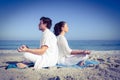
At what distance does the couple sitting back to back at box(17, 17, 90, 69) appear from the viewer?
3.20m

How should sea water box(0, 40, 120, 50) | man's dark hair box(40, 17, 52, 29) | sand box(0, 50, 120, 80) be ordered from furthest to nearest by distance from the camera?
sea water box(0, 40, 120, 50) → man's dark hair box(40, 17, 52, 29) → sand box(0, 50, 120, 80)

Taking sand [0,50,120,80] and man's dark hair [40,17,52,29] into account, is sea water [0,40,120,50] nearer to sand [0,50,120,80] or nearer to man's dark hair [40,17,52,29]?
man's dark hair [40,17,52,29]

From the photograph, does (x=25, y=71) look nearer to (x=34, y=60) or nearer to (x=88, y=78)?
(x=34, y=60)

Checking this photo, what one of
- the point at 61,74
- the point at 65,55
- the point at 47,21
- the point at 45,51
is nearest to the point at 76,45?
the point at 65,55

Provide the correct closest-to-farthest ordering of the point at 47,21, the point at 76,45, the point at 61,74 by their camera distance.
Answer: the point at 61,74 < the point at 47,21 < the point at 76,45

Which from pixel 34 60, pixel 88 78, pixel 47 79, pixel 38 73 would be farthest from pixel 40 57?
pixel 88 78

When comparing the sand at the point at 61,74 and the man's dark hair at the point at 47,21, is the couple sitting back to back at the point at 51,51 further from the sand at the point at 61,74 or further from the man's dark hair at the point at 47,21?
the sand at the point at 61,74

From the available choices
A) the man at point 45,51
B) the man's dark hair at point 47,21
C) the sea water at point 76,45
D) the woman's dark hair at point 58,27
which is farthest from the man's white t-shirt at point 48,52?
the sea water at point 76,45

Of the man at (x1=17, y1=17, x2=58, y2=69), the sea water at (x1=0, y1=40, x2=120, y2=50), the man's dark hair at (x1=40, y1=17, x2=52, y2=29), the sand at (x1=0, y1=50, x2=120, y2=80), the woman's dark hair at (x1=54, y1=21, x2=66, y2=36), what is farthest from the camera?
the sea water at (x1=0, y1=40, x2=120, y2=50)

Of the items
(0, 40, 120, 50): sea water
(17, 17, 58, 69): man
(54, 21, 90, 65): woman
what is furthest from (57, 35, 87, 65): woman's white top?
(0, 40, 120, 50): sea water

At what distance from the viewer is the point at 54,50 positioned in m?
3.39

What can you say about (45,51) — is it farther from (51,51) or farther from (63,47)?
(63,47)

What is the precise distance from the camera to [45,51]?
3268 millimetres

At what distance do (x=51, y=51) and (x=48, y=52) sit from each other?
0.06 metres
